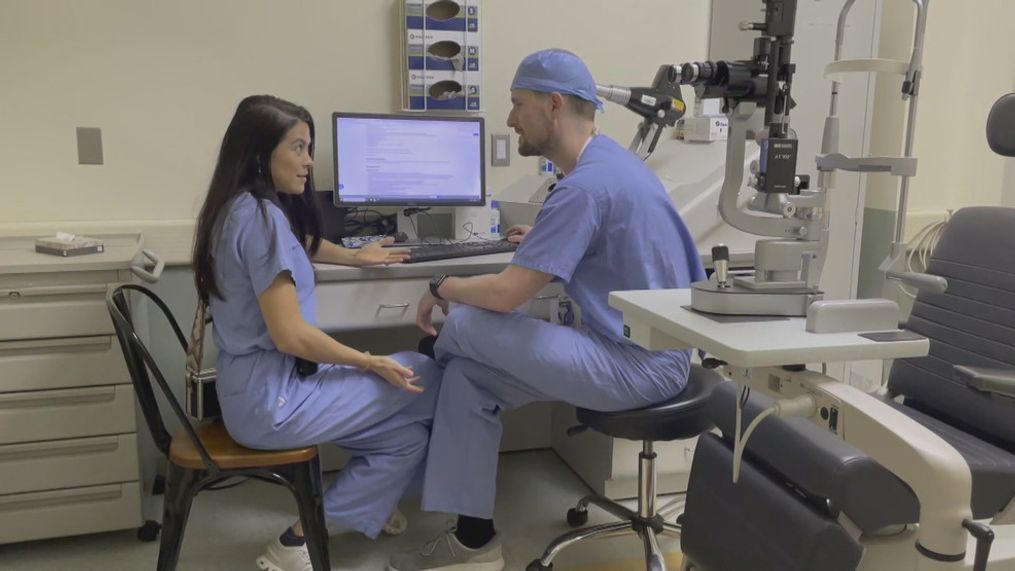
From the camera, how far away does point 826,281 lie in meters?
3.00

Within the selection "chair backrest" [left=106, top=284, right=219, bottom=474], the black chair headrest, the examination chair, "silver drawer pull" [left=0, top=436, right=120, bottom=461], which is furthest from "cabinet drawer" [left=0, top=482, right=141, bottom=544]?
the black chair headrest

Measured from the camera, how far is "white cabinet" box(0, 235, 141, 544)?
1999mm

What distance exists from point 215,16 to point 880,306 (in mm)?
2151

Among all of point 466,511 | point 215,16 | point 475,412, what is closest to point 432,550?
point 466,511

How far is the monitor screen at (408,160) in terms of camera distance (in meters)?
2.49

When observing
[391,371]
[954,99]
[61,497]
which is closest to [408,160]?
[391,371]

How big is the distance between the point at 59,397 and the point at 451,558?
110cm

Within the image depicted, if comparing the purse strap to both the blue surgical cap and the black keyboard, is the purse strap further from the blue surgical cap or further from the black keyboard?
the blue surgical cap

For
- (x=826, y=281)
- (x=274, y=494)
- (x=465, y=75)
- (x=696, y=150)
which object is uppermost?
(x=465, y=75)

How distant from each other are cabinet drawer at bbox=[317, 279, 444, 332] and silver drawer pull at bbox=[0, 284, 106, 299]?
559 millimetres

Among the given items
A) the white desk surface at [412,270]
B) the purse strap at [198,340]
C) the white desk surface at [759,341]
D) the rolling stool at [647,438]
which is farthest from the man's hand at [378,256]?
the white desk surface at [759,341]

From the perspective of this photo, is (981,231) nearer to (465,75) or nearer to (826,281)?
(826,281)

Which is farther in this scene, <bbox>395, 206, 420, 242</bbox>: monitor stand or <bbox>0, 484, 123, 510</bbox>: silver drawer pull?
<bbox>395, 206, 420, 242</bbox>: monitor stand

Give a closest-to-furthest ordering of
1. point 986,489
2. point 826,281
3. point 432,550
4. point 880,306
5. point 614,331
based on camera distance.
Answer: point 880,306
point 986,489
point 614,331
point 432,550
point 826,281
